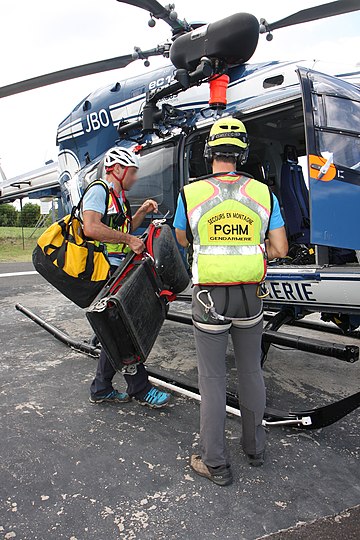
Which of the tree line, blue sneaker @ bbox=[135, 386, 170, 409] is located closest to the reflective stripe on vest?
blue sneaker @ bbox=[135, 386, 170, 409]

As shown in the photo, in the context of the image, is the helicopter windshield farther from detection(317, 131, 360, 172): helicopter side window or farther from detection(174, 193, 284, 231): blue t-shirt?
detection(174, 193, 284, 231): blue t-shirt

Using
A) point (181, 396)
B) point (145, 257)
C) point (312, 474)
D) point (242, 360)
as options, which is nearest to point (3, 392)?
point (181, 396)

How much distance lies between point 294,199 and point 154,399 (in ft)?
8.98

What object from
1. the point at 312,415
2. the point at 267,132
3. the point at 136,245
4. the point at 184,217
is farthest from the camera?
the point at 267,132

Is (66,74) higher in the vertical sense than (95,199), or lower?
higher

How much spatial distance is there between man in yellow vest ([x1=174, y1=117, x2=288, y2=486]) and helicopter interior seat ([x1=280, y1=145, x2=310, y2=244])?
2.33 metres

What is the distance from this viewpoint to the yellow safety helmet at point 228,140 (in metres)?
2.40

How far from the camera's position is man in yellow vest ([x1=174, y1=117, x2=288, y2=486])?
236cm

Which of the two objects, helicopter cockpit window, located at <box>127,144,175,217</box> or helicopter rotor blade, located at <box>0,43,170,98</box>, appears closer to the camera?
helicopter cockpit window, located at <box>127,144,175,217</box>

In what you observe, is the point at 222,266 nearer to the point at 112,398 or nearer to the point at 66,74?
the point at 112,398

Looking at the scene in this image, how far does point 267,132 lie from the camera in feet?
16.6

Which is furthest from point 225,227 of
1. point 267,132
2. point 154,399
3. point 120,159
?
point 267,132

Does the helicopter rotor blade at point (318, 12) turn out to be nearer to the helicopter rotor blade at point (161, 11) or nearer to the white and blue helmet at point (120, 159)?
the helicopter rotor blade at point (161, 11)

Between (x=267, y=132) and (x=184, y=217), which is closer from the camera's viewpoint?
(x=184, y=217)
